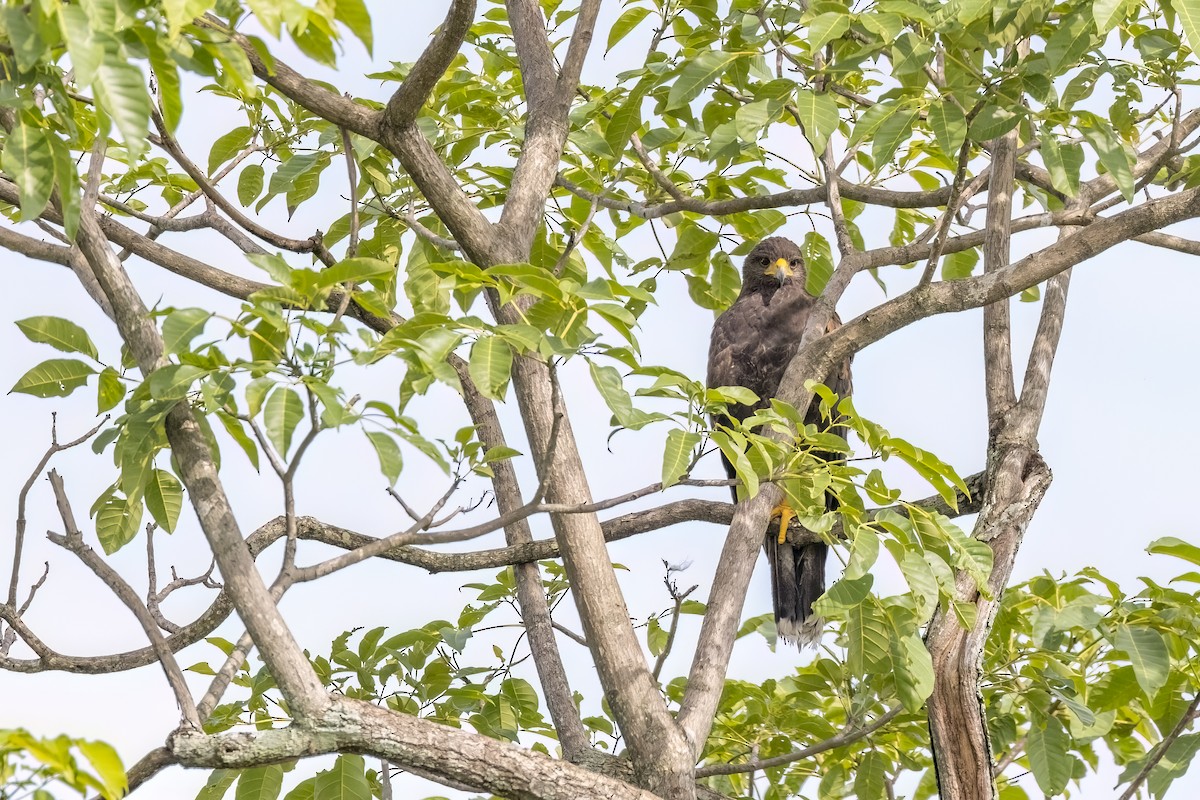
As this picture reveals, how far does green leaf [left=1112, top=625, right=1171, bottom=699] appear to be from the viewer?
2852 mm

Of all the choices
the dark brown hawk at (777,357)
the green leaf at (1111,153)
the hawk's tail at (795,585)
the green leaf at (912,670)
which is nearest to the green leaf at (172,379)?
the green leaf at (912,670)

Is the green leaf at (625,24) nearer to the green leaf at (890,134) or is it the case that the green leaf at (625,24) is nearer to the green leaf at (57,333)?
the green leaf at (890,134)

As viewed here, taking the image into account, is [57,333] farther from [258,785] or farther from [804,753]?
[804,753]

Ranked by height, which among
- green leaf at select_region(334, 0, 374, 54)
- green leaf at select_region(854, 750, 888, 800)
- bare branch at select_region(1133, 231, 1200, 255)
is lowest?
green leaf at select_region(854, 750, 888, 800)

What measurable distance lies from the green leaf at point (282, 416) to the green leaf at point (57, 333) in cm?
70

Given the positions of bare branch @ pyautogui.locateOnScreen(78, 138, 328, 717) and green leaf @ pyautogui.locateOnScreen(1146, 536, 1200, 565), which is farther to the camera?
green leaf @ pyautogui.locateOnScreen(1146, 536, 1200, 565)

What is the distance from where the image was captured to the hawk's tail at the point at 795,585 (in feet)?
17.3

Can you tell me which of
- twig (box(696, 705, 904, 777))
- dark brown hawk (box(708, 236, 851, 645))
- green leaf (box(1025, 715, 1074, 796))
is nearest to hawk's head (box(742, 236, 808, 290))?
dark brown hawk (box(708, 236, 851, 645))

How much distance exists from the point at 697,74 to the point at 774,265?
3.22 meters

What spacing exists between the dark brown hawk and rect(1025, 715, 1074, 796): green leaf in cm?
172

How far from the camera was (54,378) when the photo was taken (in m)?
2.41

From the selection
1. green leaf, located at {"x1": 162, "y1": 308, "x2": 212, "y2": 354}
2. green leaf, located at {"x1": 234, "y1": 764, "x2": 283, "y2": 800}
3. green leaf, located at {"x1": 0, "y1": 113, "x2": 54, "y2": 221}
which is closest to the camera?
green leaf, located at {"x1": 0, "y1": 113, "x2": 54, "y2": 221}

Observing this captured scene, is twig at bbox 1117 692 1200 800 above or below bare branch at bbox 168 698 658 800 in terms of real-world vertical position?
above

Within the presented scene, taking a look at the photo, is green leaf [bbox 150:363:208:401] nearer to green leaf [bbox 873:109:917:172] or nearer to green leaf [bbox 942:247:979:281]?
green leaf [bbox 873:109:917:172]
